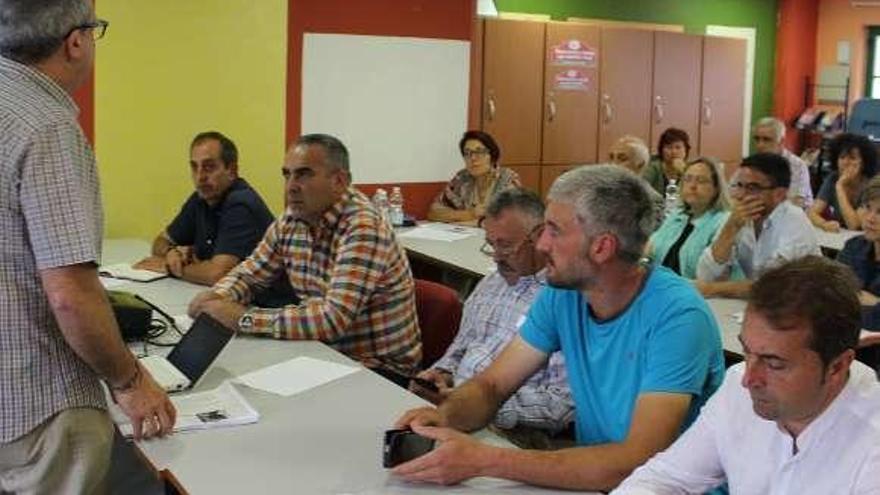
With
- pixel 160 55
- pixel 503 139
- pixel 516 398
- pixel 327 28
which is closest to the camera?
pixel 516 398

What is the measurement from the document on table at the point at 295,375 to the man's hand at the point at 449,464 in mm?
712

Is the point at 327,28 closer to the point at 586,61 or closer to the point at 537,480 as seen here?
the point at 586,61

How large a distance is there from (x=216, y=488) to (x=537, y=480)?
61 centimetres

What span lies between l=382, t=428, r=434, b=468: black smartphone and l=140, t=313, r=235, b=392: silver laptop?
76 cm

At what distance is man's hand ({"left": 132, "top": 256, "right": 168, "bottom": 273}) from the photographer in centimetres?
435

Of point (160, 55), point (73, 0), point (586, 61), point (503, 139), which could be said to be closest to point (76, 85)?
A: point (73, 0)

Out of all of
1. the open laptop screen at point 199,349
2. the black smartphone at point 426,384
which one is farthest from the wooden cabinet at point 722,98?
the open laptop screen at point 199,349

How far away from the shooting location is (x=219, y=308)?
3279 millimetres

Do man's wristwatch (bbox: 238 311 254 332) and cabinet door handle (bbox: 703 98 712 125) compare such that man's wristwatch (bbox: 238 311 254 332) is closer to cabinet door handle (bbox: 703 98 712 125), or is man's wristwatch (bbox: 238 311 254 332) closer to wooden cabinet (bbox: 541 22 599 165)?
wooden cabinet (bbox: 541 22 599 165)

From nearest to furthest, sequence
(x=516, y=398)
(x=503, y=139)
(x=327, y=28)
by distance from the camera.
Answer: (x=516, y=398)
(x=327, y=28)
(x=503, y=139)

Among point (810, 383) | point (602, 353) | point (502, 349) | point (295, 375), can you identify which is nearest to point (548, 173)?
point (502, 349)

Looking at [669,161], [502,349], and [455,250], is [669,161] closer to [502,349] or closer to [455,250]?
[455,250]

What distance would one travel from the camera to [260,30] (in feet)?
19.5

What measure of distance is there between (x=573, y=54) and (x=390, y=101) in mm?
1847
